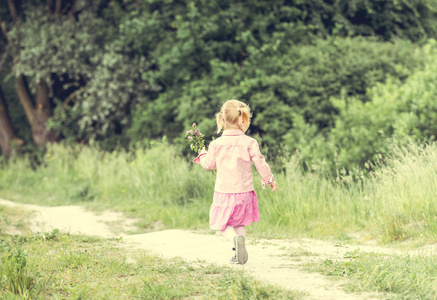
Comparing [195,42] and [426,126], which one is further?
[195,42]

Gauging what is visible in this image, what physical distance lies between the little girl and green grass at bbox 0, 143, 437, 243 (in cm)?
196

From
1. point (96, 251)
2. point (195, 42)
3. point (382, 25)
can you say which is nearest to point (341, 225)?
point (96, 251)

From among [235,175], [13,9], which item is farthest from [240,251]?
[13,9]

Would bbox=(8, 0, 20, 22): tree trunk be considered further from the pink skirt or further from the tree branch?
the pink skirt

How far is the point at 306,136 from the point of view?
11.1 metres

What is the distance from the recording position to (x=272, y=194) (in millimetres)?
8625

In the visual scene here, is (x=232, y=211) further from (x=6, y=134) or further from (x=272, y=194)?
(x=6, y=134)

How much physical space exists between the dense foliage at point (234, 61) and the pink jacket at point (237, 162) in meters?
4.71

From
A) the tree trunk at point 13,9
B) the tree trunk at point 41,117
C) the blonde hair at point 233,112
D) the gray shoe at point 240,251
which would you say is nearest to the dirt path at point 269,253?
the gray shoe at point 240,251

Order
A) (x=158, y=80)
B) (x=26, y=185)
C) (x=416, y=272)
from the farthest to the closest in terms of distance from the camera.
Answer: (x=158, y=80)
(x=26, y=185)
(x=416, y=272)

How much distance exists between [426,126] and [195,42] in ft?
19.4

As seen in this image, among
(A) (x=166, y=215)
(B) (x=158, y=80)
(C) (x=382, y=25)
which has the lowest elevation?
(A) (x=166, y=215)

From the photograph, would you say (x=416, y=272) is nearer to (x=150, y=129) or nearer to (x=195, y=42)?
(x=195, y=42)

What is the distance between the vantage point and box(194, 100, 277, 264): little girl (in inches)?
204
